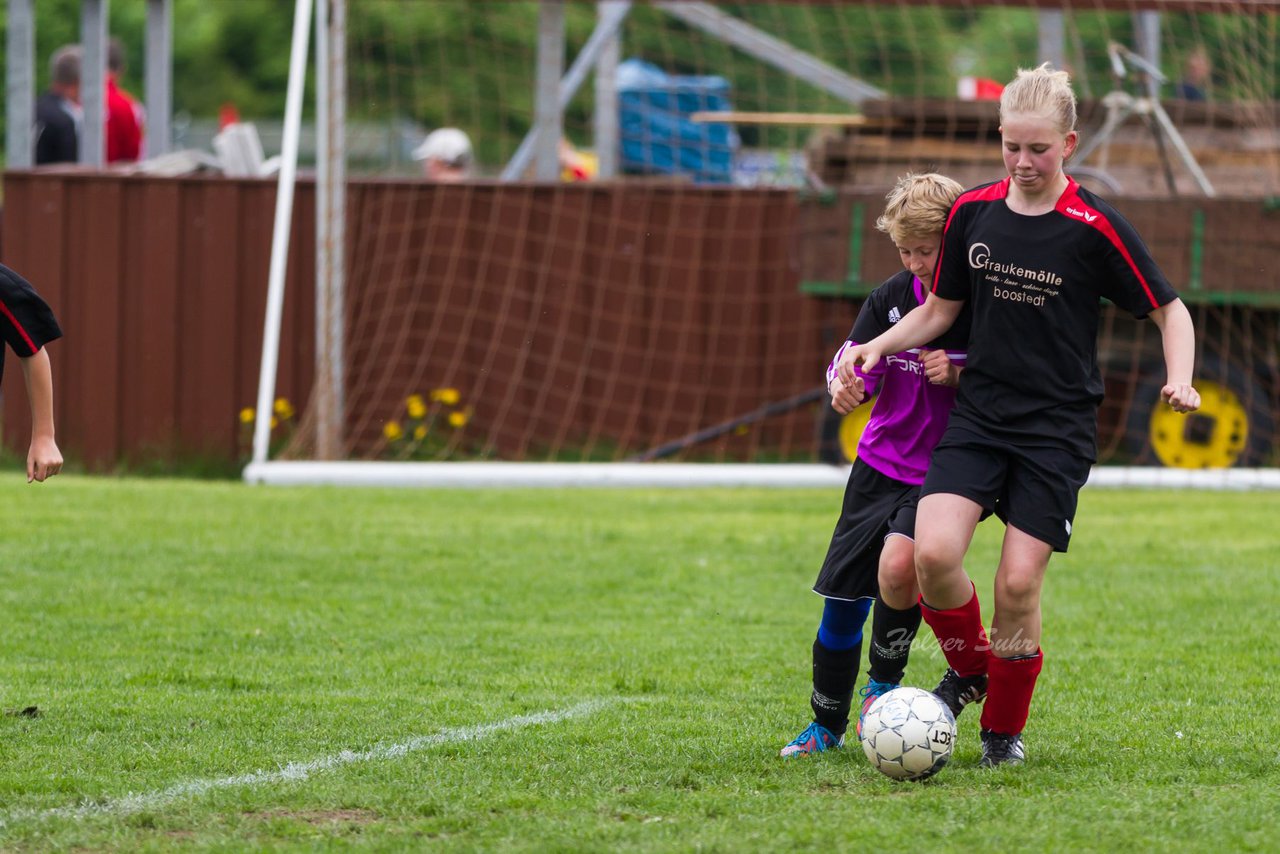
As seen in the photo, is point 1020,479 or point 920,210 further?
point 920,210

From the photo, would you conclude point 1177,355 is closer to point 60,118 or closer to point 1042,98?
point 1042,98

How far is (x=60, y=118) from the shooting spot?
14.3 m

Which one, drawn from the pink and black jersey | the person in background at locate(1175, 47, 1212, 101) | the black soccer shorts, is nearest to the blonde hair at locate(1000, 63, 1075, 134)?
the pink and black jersey

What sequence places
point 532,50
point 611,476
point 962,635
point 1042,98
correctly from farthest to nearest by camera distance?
point 532,50 < point 611,476 < point 962,635 < point 1042,98

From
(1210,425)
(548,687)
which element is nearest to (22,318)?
(548,687)

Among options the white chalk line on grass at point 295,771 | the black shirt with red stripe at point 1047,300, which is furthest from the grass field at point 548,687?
the black shirt with red stripe at point 1047,300

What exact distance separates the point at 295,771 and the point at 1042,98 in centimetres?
247

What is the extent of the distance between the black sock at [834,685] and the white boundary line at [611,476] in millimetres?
6693

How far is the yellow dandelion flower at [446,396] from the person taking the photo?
12.7 m

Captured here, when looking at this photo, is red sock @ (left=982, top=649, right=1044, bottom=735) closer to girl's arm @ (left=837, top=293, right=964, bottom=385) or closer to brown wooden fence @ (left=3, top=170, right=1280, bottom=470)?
girl's arm @ (left=837, top=293, right=964, bottom=385)

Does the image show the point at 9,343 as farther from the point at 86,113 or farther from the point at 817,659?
the point at 86,113

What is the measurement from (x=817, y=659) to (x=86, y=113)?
35.4ft

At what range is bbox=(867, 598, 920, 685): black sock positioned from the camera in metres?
4.78

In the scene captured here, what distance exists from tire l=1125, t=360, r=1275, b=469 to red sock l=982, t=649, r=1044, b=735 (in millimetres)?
7597
